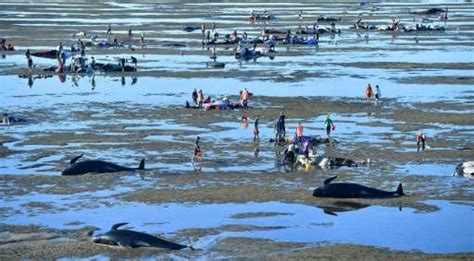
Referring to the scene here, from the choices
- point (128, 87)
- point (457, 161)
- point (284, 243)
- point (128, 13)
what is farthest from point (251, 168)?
point (128, 13)

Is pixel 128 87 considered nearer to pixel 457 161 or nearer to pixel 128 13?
pixel 457 161

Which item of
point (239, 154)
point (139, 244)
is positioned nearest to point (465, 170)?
point (239, 154)

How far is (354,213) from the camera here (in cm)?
2797

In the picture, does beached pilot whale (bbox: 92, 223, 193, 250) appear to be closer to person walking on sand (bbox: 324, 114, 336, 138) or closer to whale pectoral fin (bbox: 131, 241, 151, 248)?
whale pectoral fin (bbox: 131, 241, 151, 248)

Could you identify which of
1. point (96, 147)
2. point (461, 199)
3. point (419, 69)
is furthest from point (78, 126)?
point (419, 69)

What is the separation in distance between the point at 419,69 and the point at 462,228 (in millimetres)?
41881

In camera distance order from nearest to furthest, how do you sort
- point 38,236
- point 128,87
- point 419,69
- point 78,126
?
point 38,236, point 78,126, point 128,87, point 419,69

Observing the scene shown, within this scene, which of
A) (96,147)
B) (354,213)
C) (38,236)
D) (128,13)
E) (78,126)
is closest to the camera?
(38,236)

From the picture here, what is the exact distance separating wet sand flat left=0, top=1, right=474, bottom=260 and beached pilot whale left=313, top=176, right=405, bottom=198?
0.26 metres

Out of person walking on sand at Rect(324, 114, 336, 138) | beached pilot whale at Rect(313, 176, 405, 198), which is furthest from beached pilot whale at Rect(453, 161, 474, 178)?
person walking on sand at Rect(324, 114, 336, 138)

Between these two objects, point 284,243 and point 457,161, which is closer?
point 284,243

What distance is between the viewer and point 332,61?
7319 cm

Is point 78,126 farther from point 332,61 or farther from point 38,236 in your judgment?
point 332,61

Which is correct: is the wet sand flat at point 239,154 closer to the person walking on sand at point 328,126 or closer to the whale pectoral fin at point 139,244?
the whale pectoral fin at point 139,244
